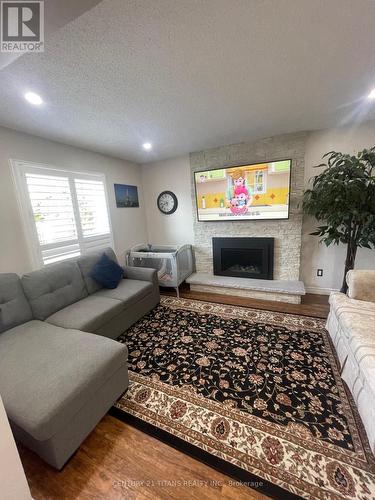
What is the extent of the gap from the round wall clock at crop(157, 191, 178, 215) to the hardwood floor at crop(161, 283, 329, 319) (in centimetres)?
166

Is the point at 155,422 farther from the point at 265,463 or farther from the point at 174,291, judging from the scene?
the point at 174,291

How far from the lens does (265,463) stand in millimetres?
1155

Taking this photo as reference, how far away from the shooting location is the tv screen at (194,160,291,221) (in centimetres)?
299

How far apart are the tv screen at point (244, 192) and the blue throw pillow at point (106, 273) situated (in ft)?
5.73

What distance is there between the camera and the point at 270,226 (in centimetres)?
321

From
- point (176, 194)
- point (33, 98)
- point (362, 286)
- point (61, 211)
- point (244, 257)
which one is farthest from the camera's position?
point (176, 194)

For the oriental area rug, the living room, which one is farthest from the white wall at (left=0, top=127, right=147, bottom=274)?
the oriental area rug

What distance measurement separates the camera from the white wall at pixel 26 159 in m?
2.13

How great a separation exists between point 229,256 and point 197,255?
0.62 meters

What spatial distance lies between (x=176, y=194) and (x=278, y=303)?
104 inches

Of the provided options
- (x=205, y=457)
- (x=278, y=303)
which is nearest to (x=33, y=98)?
(x=205, y=457)

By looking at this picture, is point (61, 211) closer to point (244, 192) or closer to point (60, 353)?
point (60, 353)

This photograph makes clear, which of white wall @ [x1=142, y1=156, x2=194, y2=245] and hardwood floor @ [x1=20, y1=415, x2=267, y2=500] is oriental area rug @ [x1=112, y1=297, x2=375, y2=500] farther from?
white wall @ [x1=142, y1=156, x2=194, y2=245]

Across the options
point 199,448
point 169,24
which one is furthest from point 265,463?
point 169,24
